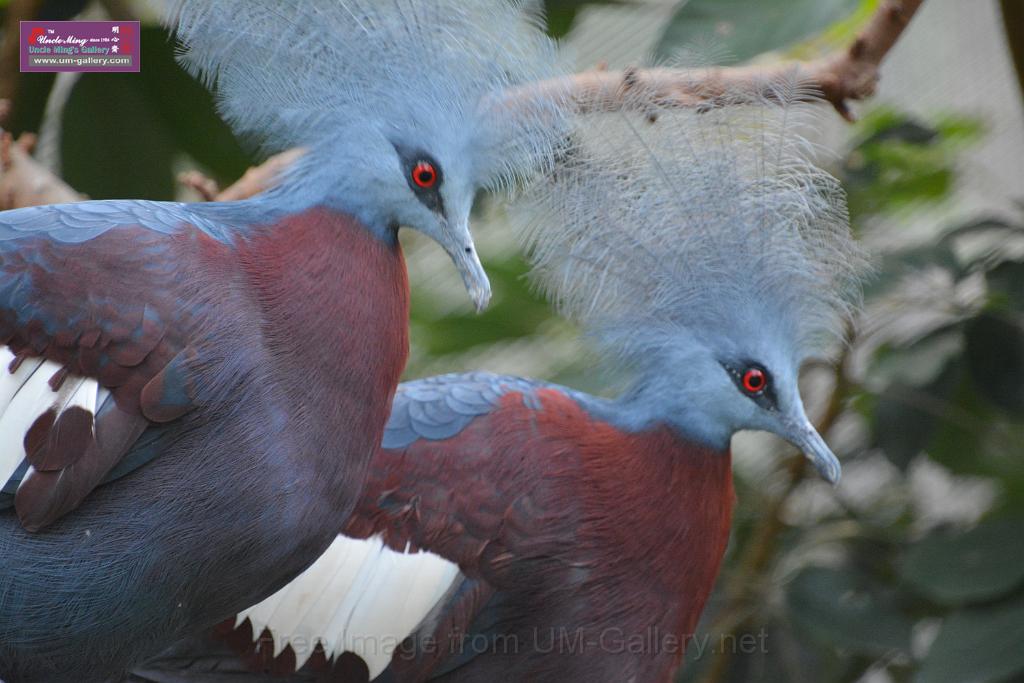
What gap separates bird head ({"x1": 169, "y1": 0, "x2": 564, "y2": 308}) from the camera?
1.20 m

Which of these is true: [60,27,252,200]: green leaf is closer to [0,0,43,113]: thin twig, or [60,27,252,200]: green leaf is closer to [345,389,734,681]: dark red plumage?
[0,0,43,113]: thin twig

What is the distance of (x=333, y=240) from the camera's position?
3.91ft

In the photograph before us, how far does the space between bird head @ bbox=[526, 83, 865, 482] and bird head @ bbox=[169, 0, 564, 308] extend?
0.86ft

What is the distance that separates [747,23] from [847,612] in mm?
1270

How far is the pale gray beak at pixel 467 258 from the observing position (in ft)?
3.98

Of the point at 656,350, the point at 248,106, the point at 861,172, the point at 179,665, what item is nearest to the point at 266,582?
the point at 179,665

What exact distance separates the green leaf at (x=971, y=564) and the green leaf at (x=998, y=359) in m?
0.24

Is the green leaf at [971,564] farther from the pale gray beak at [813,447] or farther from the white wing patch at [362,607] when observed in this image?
the white wing patch at [362,607]

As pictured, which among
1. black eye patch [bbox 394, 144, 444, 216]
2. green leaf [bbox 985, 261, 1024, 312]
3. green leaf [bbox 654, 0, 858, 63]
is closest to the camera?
black eye patch [bbox 394, 144, 444, 216]

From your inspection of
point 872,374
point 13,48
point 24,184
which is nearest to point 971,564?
point 872,374

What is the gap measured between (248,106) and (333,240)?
0.60 ft

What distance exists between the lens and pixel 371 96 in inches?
47.7

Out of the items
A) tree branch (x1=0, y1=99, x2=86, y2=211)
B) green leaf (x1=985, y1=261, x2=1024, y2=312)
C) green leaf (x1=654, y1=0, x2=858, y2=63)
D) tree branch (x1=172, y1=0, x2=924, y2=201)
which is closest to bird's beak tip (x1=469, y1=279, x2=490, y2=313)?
tree branch (x1=172, y1=0, x2=924, y2=201)

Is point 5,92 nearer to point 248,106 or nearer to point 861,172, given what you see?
point 248,106
